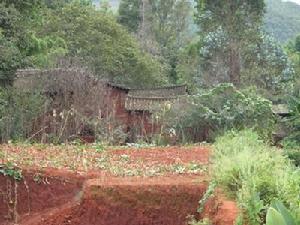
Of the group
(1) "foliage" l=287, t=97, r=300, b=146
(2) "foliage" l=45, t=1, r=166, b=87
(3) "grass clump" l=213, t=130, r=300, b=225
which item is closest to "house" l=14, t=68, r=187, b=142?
(1) "foliage" l=287, t=97, r=300, b=146

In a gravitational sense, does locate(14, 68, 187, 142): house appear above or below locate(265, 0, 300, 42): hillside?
below

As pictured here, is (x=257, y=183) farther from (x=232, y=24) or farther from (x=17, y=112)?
(x=232, y=24)

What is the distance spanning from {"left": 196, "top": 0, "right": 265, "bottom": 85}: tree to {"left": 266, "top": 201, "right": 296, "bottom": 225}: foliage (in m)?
31.8

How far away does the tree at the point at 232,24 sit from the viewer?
37.3 m

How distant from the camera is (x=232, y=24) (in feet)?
125

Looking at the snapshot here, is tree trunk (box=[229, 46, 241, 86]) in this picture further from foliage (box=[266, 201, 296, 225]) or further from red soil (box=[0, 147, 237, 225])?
foliage (box=[266, 201, 296, 225])

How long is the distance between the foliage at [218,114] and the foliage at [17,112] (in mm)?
Result: 4457

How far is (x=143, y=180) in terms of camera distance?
10641 millimetres

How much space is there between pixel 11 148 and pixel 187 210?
5535 millimetres

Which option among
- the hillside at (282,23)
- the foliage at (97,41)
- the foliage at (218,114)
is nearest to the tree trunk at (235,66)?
the foliage at (97,41)

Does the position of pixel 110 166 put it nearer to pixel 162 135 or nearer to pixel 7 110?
pixel 162 135

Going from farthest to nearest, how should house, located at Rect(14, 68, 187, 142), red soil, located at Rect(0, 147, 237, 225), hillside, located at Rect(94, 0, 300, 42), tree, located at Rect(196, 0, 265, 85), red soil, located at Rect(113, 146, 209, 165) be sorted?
1. hillside, located at Rect(94, 0, 300, 42)
2. tree, located at Rect(196, 0, 265, 85)
3. house, located at Rect(14, 68, 187, 142)
4. red soil, located at Rect(113, 146, 209, 165)
5. red soil, located at Rect(0, 147, 237, 225)

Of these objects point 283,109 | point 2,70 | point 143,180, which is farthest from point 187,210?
point 283,109

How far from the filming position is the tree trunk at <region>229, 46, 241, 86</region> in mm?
37125
